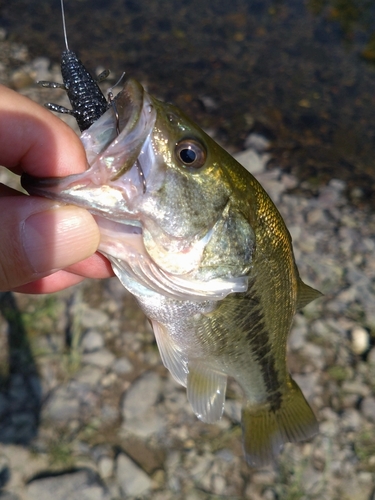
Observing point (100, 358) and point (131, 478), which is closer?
point (131, 478)

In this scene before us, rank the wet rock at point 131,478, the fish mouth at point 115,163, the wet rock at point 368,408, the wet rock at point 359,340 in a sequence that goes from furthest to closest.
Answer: the wet rock at point 359,340, the wet rock at point 368,408, the wet rock at point 131,478, the fish mouth at point 115,163

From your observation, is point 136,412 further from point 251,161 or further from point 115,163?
point 251,161

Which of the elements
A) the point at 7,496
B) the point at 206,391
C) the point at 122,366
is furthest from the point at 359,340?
the point at 7,496

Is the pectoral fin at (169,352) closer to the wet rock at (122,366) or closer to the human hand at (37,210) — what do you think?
the human hand at (37,210)

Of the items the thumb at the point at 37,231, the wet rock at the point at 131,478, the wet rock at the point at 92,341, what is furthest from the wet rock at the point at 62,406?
the thumb at the point at 37,231

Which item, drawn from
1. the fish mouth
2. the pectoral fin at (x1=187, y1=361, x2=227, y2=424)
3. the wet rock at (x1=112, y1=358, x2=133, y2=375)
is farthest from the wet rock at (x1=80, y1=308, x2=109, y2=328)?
the fish mouth

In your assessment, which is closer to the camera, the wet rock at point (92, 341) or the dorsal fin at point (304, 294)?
the dorsal fin at point (304, 294)

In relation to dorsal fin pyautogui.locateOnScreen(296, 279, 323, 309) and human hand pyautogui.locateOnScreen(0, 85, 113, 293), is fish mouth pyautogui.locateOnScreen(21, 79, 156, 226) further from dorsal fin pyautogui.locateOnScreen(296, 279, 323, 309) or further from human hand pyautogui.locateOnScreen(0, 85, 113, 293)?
dorsal fin pyautogui.locateOnScreen(296, 279, 323, 309)
